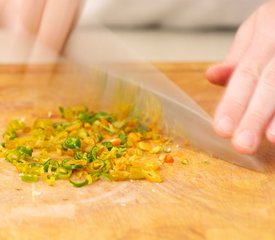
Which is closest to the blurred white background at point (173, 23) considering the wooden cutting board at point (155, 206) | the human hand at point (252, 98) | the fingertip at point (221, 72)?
the fingertip at point (221, 72)

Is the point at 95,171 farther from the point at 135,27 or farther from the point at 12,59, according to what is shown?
the point at 135,27

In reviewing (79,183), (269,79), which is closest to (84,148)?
(79,183)

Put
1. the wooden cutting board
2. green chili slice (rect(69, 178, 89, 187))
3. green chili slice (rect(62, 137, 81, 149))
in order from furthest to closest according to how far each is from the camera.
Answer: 1. green chili slice (rect(62, 137, 81, 149))
2. green chili slice (rect(69, 178, 89, 187))
3. the wooden cutting board

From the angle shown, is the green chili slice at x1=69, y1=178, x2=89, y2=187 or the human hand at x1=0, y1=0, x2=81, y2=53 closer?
the green chili slice at x1=69, y1=178, x2=89, y2=187

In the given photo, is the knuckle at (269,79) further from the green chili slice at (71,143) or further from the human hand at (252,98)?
the green chili slice at (71,143)

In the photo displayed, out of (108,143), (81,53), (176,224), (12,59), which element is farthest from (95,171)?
(12,59)

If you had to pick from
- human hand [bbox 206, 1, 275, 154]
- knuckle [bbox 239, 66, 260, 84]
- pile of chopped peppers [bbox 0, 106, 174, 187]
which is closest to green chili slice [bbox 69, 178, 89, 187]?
pile of chopped peppers [bbox 0, 106, 174, 187]

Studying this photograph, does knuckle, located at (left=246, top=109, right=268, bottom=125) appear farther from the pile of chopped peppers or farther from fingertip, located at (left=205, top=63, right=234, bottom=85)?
fingertip, located at (left=205, top=63, right=234, bottom=85)
